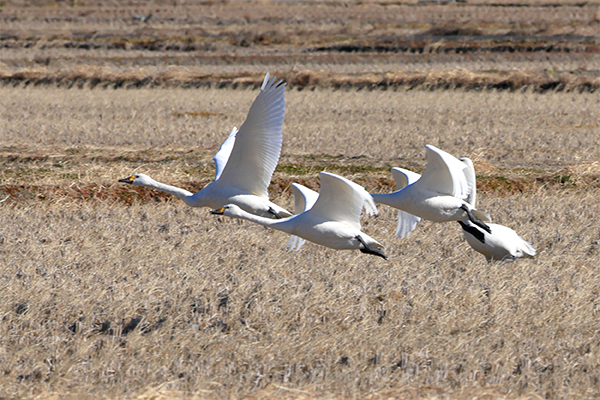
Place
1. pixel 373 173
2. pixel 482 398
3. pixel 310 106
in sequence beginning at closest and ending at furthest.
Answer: pixel 482 398
pixel 373 173
pixel 310 106

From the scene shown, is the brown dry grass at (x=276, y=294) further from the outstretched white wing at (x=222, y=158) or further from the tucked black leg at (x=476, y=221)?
the outstretched white wing at (x=222, y=158)

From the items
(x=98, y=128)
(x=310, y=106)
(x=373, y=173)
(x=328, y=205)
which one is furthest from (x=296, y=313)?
(x=310, y=106)

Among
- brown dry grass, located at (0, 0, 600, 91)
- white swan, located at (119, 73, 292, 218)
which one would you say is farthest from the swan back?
brown dry grass, located at (0, 0, 600, 91)

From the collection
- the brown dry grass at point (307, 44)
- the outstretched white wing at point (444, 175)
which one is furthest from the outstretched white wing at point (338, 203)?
the brown dry grass at point (307, 44)

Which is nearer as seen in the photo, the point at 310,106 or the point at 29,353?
the point at 29,353

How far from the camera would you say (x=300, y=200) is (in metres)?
8.28

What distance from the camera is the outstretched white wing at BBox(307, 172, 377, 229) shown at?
22.4ft

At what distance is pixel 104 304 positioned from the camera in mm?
6449

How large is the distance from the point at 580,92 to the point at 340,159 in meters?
13.3

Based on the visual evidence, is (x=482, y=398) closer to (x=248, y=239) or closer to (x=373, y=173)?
(x=248, y=239)

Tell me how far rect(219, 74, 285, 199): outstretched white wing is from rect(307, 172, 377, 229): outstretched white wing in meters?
1.36

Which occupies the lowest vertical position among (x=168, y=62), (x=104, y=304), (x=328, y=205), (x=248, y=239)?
(x=168, y=62)

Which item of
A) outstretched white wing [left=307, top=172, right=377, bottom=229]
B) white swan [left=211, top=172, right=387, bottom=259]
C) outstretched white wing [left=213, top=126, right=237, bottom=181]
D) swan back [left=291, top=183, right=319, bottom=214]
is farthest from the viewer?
outstretched white wing [left=213, top=126, right=237, bottom=181]

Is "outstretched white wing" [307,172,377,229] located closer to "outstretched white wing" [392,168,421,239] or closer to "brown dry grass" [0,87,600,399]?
"brown dry grass" [0,87,600,399]
